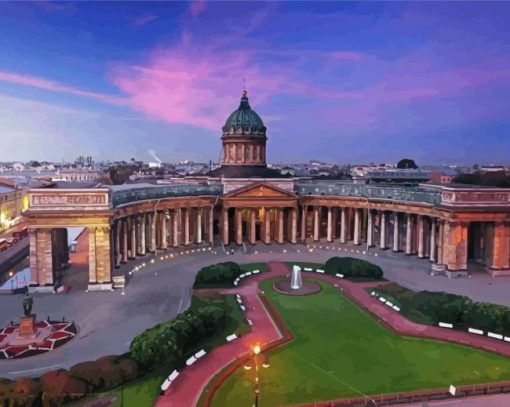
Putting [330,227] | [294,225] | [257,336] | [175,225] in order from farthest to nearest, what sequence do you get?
1. [330,227]
2. [294,225]
3. [175,225]
4. [257,336]

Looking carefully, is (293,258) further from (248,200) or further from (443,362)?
(443,362)

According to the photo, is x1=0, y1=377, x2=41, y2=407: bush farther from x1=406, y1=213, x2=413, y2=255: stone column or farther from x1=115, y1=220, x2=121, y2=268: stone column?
x1=406, y1=213, x2=413, y2=255: stone column

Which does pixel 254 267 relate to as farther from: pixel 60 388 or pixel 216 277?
pixel 60 388

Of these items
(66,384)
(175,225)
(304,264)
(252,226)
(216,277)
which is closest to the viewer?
(66,384)

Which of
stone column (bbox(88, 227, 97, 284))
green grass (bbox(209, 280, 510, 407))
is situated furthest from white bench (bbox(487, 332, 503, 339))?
stone column (bbox(88, 227, 97, 284))

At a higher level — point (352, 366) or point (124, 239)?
point (124, 239)

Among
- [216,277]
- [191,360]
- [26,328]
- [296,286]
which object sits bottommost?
[191,360]

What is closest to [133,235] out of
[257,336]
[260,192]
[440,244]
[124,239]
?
[124,239]
